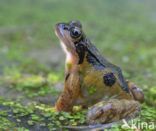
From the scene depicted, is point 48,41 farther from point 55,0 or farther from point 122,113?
point 122,113

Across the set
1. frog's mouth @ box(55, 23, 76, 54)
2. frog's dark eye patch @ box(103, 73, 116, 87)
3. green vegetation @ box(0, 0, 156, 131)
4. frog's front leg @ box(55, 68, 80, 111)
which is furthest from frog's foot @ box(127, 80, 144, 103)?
frog's mouth @ box(55, 23, 76, 54)

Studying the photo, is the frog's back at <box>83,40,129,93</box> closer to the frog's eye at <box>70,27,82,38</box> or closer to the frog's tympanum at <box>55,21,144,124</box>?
the frog's tympanum at <box>55,21,144,124</box>

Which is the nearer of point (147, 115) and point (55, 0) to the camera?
point (147, 115)

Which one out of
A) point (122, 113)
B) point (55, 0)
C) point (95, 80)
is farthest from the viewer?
point (55, 0)

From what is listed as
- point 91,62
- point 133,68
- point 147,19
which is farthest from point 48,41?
point 91,62

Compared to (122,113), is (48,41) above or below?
above
